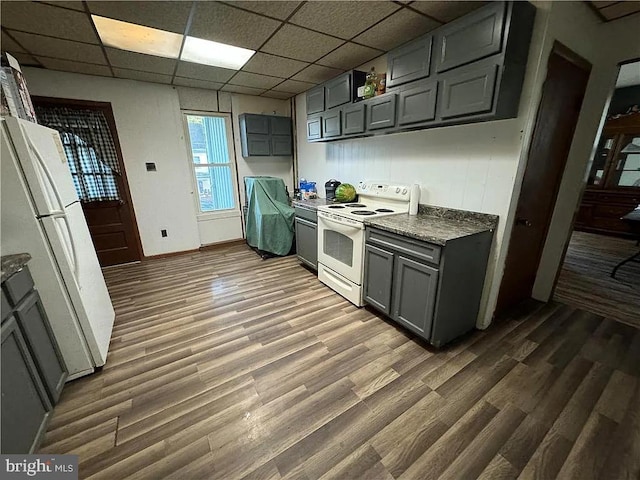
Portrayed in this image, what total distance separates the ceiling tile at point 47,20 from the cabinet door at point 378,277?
286 centimetres

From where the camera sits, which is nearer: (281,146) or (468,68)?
(468,68)

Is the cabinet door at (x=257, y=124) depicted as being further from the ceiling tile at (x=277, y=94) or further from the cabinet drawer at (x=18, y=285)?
the cabinet drawer at (x=18, y=285)

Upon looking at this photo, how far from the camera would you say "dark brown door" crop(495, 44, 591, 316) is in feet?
6.14

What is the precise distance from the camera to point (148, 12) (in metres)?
1.86

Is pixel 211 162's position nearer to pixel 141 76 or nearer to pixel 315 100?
pixel 141 76

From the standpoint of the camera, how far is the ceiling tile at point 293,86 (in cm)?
358

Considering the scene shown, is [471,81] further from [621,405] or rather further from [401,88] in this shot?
[621,405]

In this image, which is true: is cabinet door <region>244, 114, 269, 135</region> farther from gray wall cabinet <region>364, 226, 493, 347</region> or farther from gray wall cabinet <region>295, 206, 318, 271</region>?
gray wall cabinet <region>364, 226, 493, 347</region>

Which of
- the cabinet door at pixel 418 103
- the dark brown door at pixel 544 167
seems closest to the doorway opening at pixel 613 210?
the dark brown door at pixel 544 167

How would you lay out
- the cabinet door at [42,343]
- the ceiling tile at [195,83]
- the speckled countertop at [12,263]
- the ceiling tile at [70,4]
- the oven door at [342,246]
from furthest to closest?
the ceiling tile at [195,83]
the oven door at [342,246]
the ceiling tile at [70,4]
the cabinet door at [42,343]
the speckled countertop at [12,263]

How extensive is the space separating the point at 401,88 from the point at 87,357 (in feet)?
10.2

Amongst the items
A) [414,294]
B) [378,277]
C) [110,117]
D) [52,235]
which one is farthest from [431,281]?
[110,117]

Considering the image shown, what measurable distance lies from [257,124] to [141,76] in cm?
157

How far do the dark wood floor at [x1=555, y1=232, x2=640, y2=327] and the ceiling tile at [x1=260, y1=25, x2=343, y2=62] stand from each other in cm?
345
